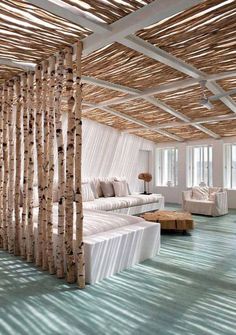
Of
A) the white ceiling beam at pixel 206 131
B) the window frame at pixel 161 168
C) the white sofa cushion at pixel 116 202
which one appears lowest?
the white sofa cushion at pixel 116 202

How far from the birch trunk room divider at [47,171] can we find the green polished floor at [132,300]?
28 centimetres

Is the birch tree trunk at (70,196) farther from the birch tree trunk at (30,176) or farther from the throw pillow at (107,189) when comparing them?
the throw pillow at (107,189)

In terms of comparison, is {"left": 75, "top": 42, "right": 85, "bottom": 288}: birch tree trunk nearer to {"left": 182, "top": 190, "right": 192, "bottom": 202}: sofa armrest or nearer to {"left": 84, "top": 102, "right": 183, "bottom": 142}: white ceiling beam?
{"left": 84, "top": 102, "right": 183, "bottom": 142}: white ceiling beam

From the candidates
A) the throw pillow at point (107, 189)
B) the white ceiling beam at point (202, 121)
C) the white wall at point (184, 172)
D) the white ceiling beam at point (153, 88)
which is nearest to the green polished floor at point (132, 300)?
the white ceiling beam at point (153, 88)

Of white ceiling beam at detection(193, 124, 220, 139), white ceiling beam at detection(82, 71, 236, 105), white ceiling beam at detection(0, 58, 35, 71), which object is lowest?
white ceiling beam at detection(193, 124, 220, 139)

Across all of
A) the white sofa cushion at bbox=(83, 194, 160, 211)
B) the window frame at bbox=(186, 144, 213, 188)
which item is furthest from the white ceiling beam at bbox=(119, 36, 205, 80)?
the window frame at bbox=(186, 144, 213, 188)

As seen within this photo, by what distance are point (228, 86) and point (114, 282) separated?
13.5ft

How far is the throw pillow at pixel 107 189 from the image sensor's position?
24.4 ft

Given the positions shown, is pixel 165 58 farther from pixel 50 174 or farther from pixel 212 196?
pixel 212 196

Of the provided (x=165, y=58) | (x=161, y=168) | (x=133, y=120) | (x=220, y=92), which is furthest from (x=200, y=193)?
(x=165, y=58)

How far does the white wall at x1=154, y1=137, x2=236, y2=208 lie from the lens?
9250 mm

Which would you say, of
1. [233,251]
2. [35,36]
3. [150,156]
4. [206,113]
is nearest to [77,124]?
[35,36]

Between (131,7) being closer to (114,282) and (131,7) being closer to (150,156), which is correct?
(114,282)

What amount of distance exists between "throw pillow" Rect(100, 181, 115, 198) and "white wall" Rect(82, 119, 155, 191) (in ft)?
1.64
